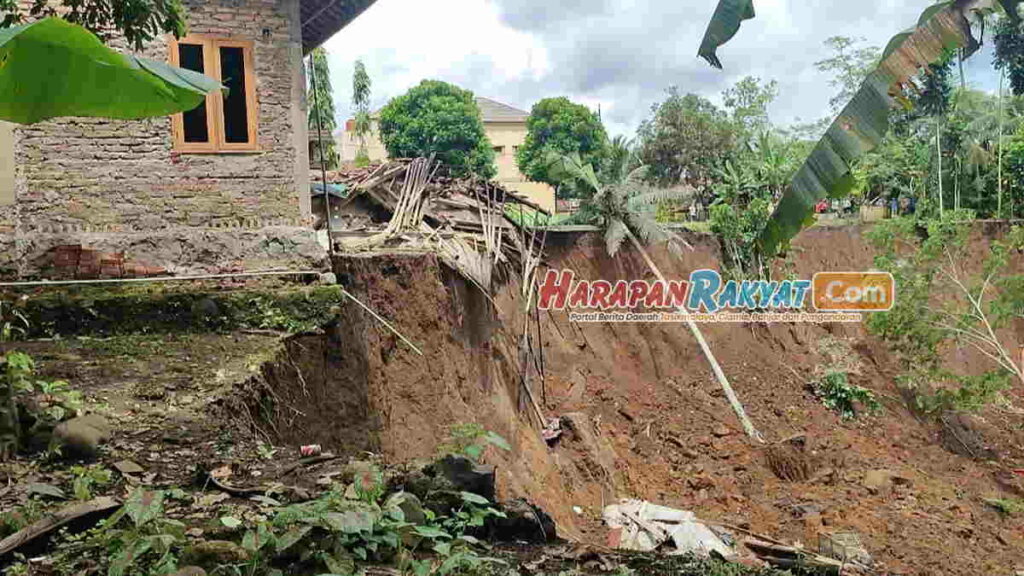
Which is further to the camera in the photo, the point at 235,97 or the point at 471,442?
the point at 235,97

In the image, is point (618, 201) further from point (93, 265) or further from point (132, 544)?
point (132, 544)

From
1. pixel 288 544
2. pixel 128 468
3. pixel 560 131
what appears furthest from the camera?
pixel 560 131

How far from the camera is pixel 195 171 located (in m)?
8.37

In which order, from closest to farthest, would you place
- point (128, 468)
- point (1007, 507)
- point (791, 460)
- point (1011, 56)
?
point (128, 468), point (1007, 507), point (791, 460), point (1011, 56)

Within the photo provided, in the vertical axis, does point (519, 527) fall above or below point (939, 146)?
below

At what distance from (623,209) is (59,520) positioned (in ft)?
42.2

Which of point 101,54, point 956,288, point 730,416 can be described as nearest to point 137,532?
point 101,54

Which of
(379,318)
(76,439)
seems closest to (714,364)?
(379,318)

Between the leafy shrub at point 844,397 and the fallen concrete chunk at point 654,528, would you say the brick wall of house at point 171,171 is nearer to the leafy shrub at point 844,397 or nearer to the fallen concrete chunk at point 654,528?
the fallen concrete chunk at point 654,528

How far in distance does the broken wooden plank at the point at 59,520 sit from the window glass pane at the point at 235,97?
5595 mm

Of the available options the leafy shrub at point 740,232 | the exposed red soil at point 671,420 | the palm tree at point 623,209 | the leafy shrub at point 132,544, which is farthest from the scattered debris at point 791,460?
the leafy shrub at point 132,544

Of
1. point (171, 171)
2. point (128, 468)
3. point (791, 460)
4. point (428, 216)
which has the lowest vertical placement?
point (791, 460)

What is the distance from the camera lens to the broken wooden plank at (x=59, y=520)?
3.09 meters

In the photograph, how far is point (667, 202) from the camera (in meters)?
16.9
